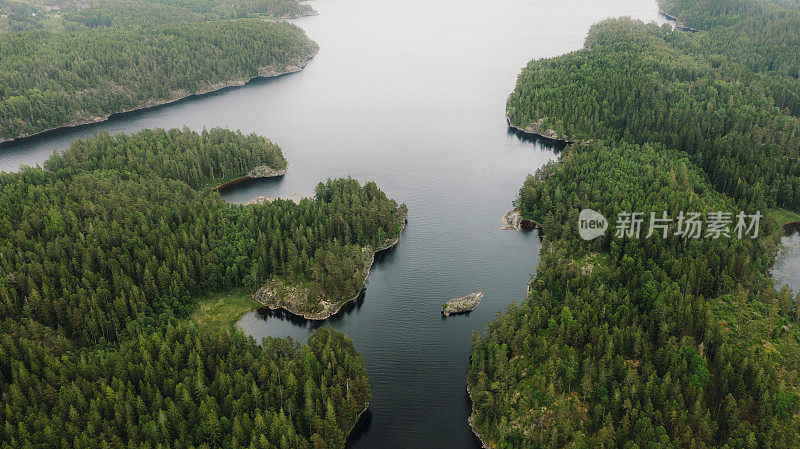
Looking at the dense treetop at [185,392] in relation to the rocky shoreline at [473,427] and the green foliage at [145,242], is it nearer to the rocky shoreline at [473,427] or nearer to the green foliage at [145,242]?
the green foliage at [145,242]

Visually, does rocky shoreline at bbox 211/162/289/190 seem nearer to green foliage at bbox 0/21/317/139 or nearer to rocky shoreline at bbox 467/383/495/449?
green foliage at bbox 0/21/317/139

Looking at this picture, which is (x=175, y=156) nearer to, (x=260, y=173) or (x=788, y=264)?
(x=260, y=173)

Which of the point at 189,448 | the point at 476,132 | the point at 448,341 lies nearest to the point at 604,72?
the point at 476,132

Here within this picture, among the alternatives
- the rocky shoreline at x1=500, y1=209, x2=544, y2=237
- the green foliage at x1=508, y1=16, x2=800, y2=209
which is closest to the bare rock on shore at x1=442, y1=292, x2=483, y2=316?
the rocky shoreline at x1=500, y1=209, x2=544, y2=237

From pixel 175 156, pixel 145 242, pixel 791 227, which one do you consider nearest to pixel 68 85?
pixel 175 156

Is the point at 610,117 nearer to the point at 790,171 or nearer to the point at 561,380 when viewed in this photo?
the point at 790,171
